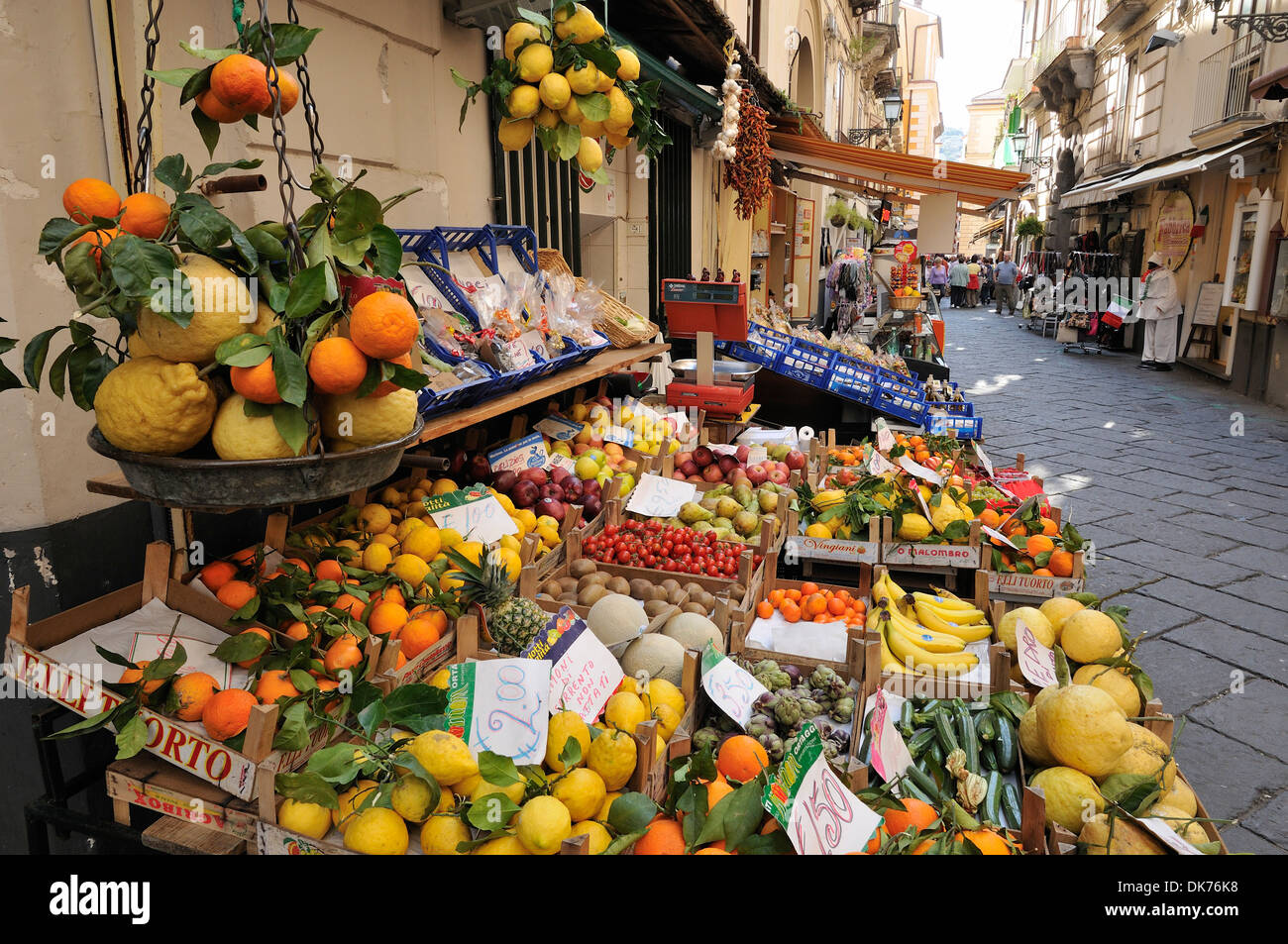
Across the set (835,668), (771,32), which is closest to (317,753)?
(835,668)

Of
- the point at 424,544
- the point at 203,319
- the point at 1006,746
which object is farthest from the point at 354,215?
the point at 1006,746

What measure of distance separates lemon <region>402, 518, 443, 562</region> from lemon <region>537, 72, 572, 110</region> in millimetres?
1523

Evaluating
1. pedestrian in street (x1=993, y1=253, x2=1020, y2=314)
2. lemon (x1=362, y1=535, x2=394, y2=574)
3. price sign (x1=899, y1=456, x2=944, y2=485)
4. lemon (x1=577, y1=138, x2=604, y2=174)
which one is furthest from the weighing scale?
pedestrian in street (x1=993, y1=253, x2=1020, y2=314)

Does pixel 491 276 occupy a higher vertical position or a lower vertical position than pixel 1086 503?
higher

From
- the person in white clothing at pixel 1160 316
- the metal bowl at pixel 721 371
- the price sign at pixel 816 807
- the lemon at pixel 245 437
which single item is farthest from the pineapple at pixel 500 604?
the person in white clothing at pixel 1160 316

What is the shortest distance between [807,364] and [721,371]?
1163 millimetres

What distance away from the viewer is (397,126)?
3.48m

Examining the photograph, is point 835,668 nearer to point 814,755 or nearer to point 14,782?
point 814,755

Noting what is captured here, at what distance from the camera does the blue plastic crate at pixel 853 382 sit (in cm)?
651

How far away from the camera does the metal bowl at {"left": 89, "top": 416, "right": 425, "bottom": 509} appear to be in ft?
3.80

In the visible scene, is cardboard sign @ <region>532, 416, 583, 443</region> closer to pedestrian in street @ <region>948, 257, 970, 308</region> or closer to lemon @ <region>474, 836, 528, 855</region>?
lemon @ <region>474, 836, 528, 855</region>

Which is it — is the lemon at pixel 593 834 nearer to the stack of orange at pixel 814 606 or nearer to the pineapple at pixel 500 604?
the pineapple at pixel 500 604
